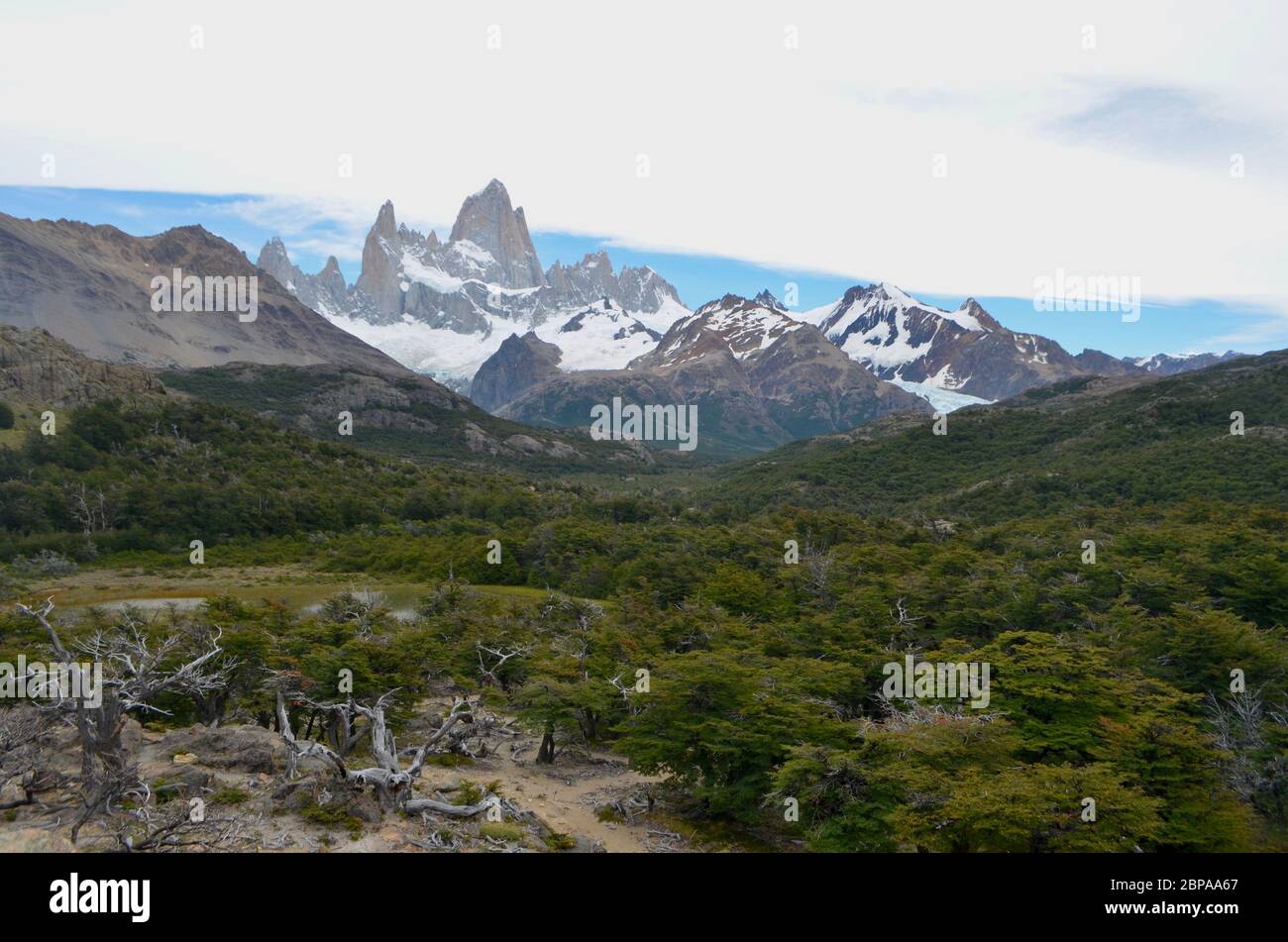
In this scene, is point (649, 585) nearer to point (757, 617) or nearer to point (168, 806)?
point (757, 617)

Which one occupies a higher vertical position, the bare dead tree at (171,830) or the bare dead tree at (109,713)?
the bare dead tree at (109,713)

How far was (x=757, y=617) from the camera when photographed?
46469mm

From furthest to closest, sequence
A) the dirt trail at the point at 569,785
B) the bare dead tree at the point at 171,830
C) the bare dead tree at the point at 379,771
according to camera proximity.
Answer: the dirt trail at the point at 569,785, the bare dead tree at the point at 379,771, the bare dead tree at the point at 171,830

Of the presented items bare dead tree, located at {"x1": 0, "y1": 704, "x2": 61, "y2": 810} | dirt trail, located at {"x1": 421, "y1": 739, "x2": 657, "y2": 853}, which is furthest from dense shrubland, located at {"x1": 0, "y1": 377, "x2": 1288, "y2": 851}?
bare dead tree, located at {"x1": 0, "y1": 704, "x2": 61, "y2": 810}

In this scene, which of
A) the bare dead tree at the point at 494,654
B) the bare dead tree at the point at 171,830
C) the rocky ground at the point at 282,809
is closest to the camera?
the bare dead tree at the point at 171,830

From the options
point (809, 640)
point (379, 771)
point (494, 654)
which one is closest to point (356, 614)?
point (494, 654)

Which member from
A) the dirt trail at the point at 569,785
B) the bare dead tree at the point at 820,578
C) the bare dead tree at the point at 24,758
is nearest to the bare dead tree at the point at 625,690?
the dirt trail at the point at 569,785

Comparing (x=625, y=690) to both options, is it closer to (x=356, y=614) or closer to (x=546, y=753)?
(x=546, y=753)

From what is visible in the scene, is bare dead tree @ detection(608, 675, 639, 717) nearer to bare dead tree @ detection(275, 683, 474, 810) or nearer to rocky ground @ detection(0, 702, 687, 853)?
rocky ground @ detection(0, 702, 687, 853)

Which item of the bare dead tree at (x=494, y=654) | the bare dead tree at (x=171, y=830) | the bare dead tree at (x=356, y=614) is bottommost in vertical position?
the bare dead tree at (x=494, y=654)

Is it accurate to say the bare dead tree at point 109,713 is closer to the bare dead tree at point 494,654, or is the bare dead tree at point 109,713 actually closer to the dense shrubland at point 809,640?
the dense shrubland at point 809,640

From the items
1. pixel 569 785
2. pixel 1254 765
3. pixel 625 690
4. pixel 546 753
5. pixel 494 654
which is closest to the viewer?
pixel 1254 765
